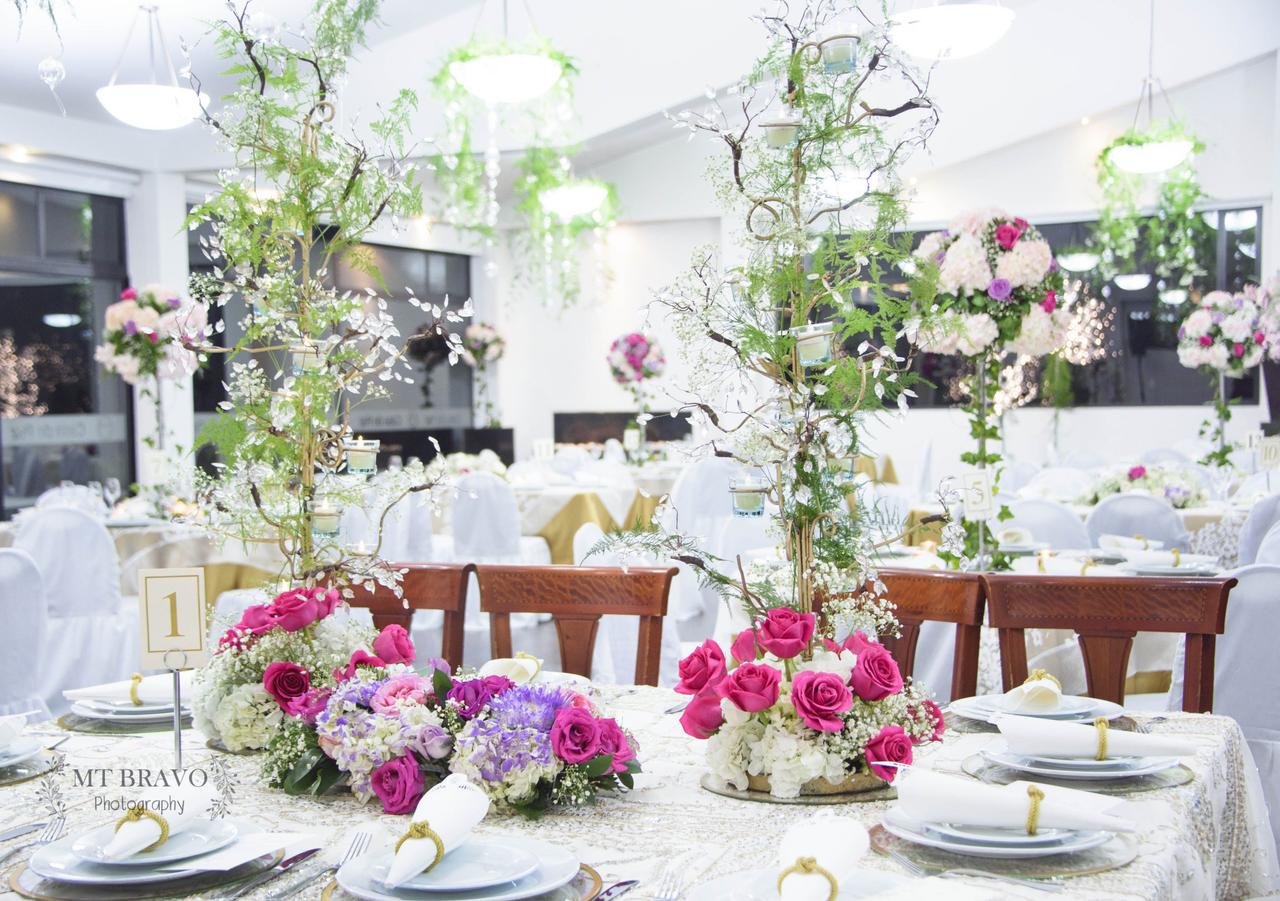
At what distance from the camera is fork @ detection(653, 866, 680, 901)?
131 centimetres

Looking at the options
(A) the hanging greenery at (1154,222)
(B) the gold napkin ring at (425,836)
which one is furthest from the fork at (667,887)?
(A) the hanging greenery at (1154,222)

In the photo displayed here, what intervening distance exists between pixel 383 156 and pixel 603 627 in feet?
10.5

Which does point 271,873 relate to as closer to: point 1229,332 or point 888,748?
point 888,748

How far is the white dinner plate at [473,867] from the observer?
1.30m

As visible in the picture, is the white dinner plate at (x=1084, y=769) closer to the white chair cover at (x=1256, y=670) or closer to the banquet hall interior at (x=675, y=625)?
the banquet hall interior at (x=675, y=625)

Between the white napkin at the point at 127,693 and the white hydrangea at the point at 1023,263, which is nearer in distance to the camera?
the white napkin at the point at 127,693

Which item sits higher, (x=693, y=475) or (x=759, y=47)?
(x=759, y=47)

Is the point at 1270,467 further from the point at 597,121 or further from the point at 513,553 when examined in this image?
the point at 597,121

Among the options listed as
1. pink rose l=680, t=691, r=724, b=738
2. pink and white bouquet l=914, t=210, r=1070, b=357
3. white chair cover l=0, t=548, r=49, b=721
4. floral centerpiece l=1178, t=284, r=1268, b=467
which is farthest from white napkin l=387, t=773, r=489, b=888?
floral centerpiece l=1178, t=284, r=1268, b=467

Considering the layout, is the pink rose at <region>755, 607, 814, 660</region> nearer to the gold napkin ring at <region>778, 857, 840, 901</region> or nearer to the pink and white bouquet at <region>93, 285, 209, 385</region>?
the gold napkin ring at <region>778, 857, 840, 901</region>

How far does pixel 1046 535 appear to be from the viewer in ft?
16.5

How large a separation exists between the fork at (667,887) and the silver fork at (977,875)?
0.24m

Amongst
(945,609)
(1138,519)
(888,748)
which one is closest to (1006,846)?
(888,748)

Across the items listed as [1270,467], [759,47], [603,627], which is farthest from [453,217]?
[1270,467]
